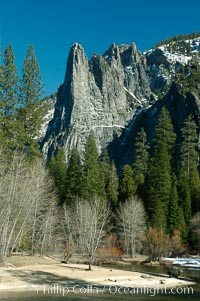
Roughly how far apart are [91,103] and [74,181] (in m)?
94.1

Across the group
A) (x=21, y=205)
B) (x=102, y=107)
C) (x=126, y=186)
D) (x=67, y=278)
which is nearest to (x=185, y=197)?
(x=126, y=186)

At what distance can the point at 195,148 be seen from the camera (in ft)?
311

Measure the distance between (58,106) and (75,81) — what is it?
12.1 meters

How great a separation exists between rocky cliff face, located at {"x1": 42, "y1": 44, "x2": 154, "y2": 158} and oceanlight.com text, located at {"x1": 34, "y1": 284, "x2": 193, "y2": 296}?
114684mm

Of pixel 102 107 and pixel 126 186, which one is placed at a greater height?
pixel 102 107

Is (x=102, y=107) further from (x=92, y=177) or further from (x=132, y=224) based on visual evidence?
(x=132, y=224)

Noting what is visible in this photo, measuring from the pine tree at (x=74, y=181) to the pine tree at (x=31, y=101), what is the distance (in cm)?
2133

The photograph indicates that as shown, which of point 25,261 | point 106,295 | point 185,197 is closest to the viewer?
point 106,295

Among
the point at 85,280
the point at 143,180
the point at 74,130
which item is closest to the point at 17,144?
the point at 85,280

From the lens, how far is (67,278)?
30.7 meters

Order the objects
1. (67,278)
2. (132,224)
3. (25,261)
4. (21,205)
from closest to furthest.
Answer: (67,278) < (25,261) < (21,205) < (132,224)

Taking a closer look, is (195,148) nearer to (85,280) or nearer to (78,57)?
(85,280)

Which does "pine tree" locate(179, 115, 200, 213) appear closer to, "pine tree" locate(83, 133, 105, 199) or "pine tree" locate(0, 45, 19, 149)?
"pine tree" locate(83, 133, 105, 199)

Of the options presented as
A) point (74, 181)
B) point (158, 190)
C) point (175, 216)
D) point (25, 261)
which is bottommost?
point (25, 261)
